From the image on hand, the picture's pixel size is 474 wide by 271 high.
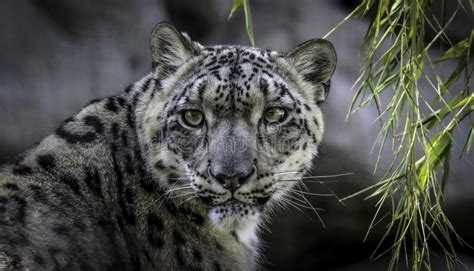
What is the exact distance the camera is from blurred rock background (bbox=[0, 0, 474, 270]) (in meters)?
7.12

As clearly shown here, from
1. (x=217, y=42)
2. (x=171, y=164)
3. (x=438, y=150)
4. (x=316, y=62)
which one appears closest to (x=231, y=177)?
(x=171, y=164)

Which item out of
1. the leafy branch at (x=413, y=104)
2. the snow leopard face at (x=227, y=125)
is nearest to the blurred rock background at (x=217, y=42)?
the leafy branch at (x=413, y=104)

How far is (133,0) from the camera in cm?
746

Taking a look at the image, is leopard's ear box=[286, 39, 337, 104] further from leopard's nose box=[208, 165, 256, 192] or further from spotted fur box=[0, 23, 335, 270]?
leopard's nose box=[208, 165, 256, 192]

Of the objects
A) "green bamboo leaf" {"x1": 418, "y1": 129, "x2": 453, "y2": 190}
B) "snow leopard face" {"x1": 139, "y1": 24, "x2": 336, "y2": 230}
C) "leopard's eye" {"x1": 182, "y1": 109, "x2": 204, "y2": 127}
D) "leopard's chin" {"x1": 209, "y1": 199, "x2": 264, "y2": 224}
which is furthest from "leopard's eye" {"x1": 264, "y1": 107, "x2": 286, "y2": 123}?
"green bamboo leaf" {"x1": 418, "y1": 129, "x2": 453, "y2": 190}

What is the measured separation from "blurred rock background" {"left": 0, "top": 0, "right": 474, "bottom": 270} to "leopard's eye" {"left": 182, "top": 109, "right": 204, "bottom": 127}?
2.61 metres

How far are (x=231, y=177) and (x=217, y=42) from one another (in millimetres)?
3258

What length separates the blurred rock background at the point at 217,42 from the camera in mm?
7125

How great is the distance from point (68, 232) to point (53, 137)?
2.27ft

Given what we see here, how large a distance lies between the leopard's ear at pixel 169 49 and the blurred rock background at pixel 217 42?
236 cm

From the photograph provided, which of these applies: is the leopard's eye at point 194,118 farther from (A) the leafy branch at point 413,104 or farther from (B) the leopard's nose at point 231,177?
(A) the leafy branch at point 413,104

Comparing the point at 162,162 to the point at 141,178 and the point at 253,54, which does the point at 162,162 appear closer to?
the point at 141,178

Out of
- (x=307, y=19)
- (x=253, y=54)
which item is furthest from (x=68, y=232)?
(x=307, y=19)

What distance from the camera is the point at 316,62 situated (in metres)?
5.11
